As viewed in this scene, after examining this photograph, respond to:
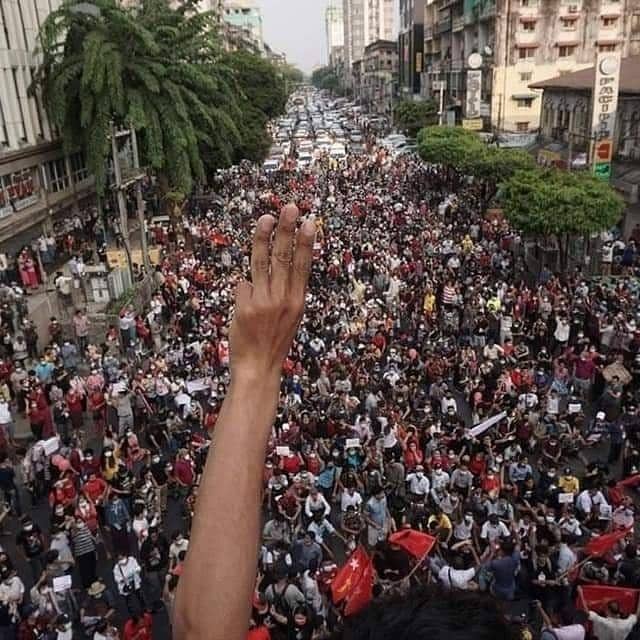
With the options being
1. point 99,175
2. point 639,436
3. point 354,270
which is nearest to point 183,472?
point 639,436

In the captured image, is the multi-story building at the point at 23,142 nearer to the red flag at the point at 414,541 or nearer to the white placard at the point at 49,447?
the white placard at the point at 49,447

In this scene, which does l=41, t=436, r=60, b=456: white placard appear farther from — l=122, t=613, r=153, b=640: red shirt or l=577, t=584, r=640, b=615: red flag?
l=577, t=584, r=640, b=615: red flag

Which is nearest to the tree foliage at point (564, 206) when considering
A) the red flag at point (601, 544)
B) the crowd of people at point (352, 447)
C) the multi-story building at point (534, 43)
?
the crowd of people at point (352, 447)

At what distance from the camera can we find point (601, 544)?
9039mm

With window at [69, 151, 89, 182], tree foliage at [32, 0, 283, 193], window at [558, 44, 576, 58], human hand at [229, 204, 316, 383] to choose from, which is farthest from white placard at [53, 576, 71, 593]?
window at [558, 44, 576, 58]

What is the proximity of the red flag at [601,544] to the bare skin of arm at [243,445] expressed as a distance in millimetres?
8246

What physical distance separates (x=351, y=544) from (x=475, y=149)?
3279 centimetres

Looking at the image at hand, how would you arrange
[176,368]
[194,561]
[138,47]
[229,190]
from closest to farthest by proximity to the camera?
1. [194,561]
2. [176,368]
3. [138,47]
4. [229,190]

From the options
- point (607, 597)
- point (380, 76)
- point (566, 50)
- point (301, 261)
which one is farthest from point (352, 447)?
point (380, 76)

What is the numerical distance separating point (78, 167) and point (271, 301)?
3602 cm

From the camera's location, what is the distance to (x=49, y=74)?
28094 millimetres

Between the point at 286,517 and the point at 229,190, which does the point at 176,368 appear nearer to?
the point at 286,517

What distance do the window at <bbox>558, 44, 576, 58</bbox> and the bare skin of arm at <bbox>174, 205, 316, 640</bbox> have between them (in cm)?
6055

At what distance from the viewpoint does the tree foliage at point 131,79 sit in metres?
26.5
